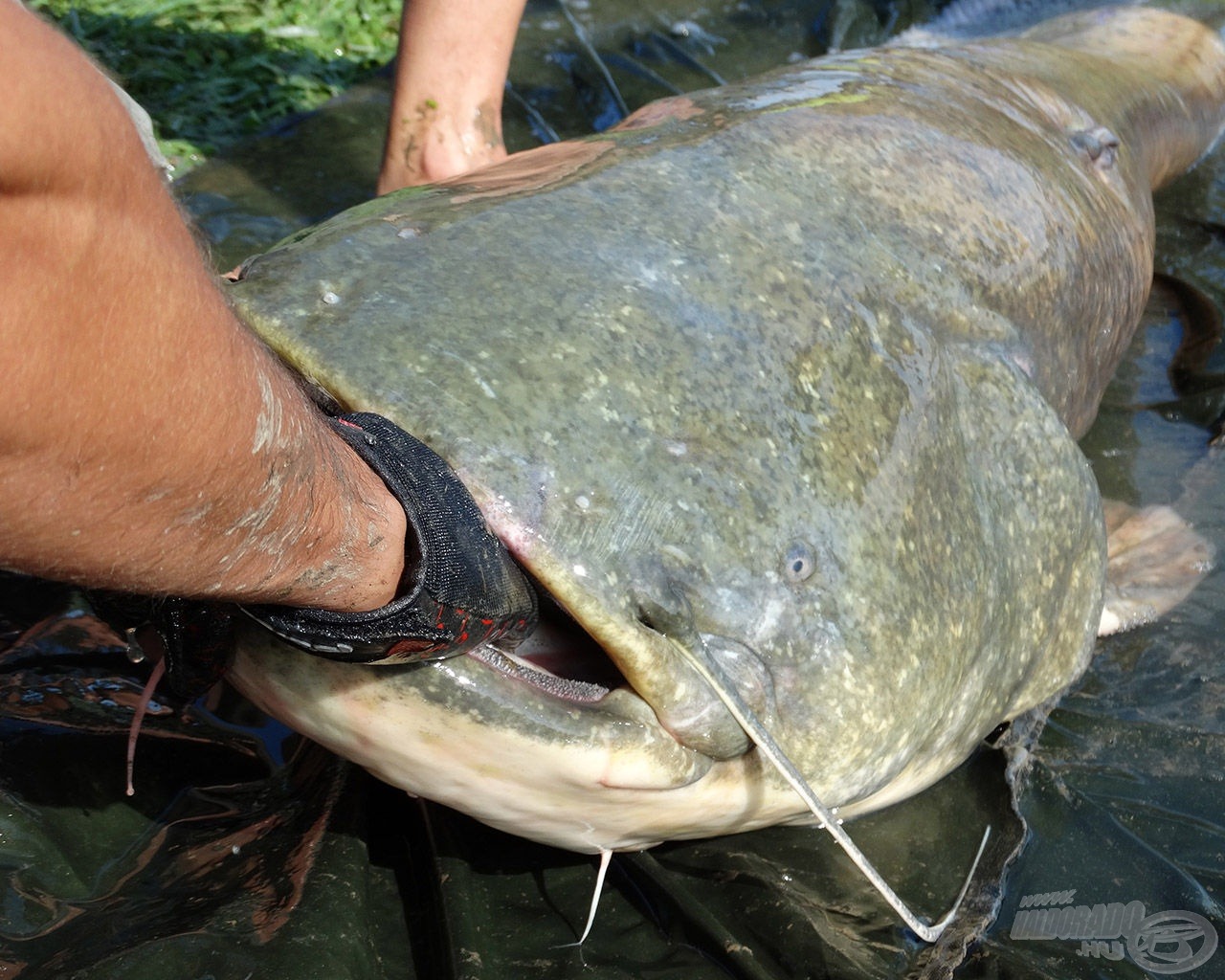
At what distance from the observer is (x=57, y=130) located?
0.94 m

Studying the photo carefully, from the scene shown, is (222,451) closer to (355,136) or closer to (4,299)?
(4,299)

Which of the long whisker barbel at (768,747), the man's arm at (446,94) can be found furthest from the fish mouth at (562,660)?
the man's arm at (446,94)

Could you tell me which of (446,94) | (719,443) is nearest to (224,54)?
(446,94)

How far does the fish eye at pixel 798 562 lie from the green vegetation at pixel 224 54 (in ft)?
9.37

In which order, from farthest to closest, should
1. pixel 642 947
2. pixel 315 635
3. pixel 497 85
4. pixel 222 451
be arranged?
pixel 497 85, pixel 642 947, pixel 315 635, pixel 222 451

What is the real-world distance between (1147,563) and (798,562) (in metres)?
1.65

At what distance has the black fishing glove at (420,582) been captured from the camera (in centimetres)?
144

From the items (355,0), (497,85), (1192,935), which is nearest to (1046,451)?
(1192,935)

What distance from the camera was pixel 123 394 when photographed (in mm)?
1069

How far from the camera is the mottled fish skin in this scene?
161 centimetres

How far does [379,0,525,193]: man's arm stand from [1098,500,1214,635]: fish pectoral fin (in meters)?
1.94

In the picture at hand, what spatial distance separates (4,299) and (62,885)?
1.19 metres

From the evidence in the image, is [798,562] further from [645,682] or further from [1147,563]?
[1147,563]

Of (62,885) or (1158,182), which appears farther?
(1158,182)
